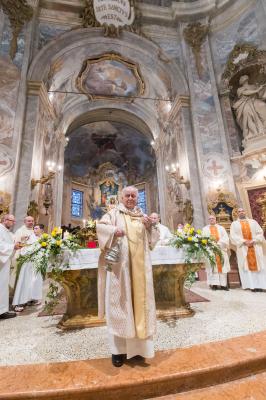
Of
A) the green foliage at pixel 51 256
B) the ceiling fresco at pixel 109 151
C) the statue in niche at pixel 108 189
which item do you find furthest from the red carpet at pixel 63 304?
the statue in niche at pixel 108 189

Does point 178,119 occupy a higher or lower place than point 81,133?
lower

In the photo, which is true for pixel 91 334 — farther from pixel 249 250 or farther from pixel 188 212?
pixel 188 212

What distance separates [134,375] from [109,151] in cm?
2068

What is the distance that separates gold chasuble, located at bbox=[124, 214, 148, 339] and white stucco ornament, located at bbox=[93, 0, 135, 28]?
36.4ft

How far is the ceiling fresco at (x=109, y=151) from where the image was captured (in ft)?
63.3

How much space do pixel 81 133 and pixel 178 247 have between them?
58.2 feet

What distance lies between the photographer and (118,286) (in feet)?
6.38

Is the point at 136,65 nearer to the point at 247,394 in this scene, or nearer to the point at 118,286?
the point at 118,286

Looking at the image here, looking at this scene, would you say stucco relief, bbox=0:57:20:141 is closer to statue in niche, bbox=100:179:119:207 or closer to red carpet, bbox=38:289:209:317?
red carpet, bbox=38:289:209:317

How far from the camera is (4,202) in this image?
6332mm

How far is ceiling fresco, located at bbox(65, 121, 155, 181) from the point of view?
19297 millimetres

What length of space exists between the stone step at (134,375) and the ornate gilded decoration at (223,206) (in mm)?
5455

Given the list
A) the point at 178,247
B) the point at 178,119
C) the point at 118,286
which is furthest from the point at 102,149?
the point at 118,286

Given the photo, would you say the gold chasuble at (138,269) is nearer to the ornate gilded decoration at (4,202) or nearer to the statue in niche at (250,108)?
the ornate gilded decoration at (4,202)
